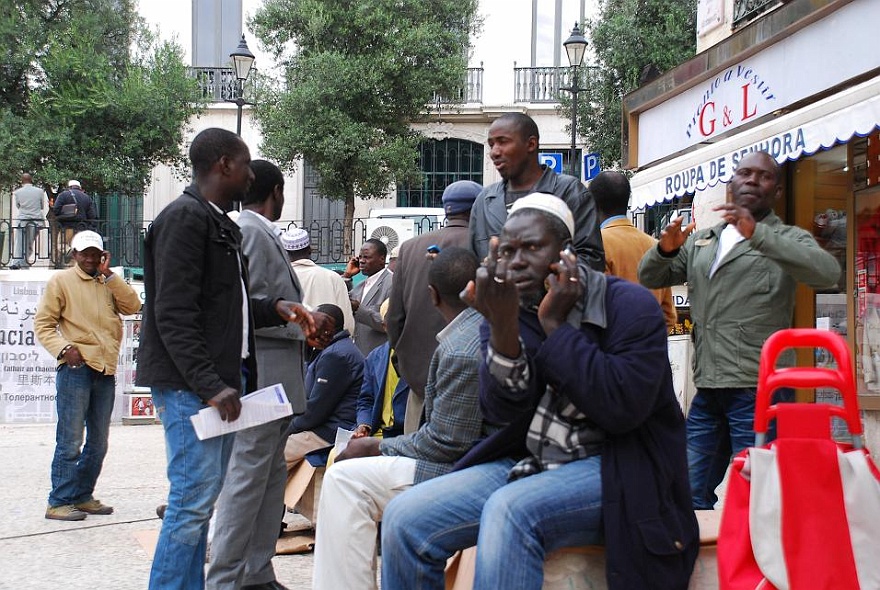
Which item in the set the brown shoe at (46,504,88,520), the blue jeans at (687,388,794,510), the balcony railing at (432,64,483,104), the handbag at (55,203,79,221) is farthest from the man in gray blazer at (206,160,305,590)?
the balcony railing at (432,64,483,104)

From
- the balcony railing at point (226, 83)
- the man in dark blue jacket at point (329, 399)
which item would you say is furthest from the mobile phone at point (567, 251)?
the balcony railing at point (226, 83)

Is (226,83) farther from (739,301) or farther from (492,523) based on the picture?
(492,523)

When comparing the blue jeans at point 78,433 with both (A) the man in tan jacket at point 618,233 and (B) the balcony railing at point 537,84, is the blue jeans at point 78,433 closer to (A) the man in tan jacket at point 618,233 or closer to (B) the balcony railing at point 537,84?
(A) the man in tan jacket at point 618,233

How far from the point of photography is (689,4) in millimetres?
23516

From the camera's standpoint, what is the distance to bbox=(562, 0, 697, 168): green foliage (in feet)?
76.4

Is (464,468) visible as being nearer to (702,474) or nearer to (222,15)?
(702,474)

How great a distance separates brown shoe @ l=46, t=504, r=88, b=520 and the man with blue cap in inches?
108

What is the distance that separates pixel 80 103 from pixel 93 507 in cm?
1878

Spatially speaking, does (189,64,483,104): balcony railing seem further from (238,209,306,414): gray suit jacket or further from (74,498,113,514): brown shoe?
(238,209,306,414): gray suit jacket

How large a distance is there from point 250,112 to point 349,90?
4.96 metres

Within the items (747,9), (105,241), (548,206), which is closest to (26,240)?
(105,241)

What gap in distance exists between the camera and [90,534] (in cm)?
623

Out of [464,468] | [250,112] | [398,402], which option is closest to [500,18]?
[250,112]

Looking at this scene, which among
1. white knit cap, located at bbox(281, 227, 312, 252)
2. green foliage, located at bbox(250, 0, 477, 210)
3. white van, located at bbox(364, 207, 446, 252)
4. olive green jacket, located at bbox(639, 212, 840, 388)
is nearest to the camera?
olive green jacket, located at bbox(639, 212, 840, 388)
